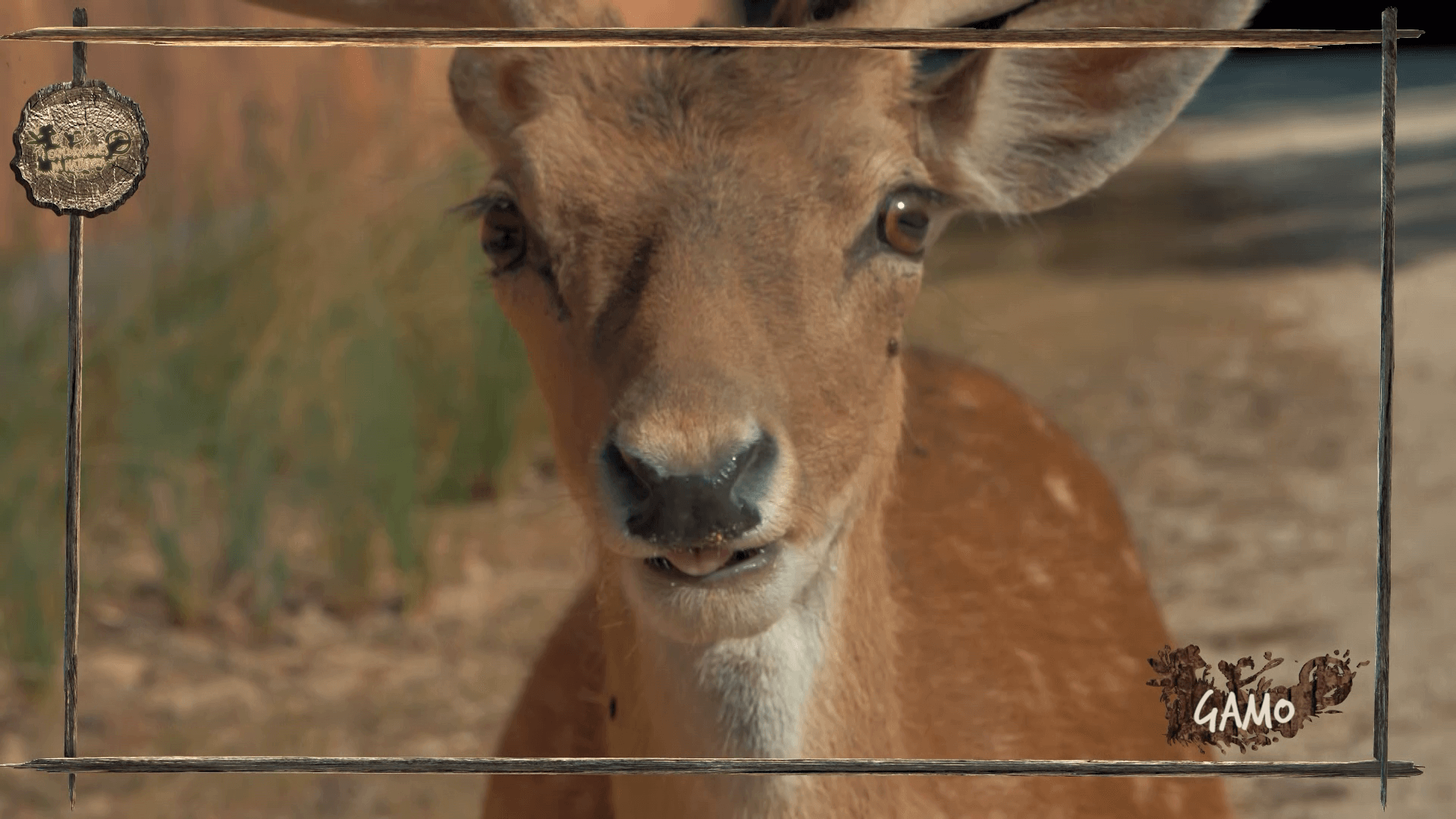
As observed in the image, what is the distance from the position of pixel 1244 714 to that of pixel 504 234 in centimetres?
138

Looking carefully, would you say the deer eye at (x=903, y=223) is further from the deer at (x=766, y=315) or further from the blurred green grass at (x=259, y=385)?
the blurred green grass at (x=259, y=385)

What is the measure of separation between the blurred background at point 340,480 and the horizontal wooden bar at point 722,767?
1871mm

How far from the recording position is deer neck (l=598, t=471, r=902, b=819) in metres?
2.26

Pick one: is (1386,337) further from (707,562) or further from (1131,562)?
(1131,562)

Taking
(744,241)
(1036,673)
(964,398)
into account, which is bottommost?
(1036,673)

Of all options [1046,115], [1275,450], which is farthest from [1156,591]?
[1046,115]

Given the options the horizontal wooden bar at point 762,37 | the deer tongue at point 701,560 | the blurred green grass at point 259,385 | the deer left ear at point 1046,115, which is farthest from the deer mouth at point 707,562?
the blurred green grass at point 259,385

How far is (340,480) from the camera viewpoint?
5.35 meters

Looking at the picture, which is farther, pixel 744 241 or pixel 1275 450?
pixel 1275 450

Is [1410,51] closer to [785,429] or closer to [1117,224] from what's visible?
[1117,224]

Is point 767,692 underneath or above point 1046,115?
underneath

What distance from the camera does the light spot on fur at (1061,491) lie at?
11.7 ft

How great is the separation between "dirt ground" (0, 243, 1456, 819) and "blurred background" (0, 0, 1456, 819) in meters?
0.02

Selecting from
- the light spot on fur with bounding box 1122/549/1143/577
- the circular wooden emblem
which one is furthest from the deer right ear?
the light spot on fur with bounding box 1122/549/1143/577
